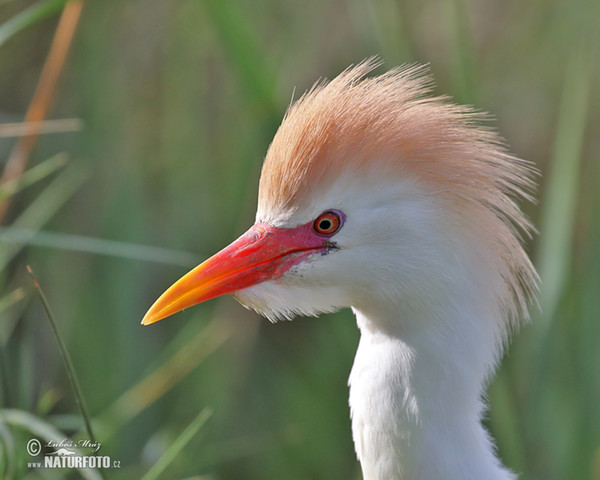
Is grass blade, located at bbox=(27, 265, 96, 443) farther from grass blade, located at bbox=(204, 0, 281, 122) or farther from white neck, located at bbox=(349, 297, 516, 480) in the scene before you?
grass blade, located at bbox=(204, 0, 281, 122)

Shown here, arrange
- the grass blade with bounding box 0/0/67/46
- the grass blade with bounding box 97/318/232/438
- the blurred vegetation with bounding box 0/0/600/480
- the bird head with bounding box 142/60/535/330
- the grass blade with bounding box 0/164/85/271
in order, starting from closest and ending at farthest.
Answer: the bird head with bounding box 142/60/535/330, the grass blade with bounding box 0/0/67/46, the grass blade with bounding box 0/164/85/271, the grass blade with bounding box 97/318/232/438, the blurred vegetation with bounding box 0/0/600/480

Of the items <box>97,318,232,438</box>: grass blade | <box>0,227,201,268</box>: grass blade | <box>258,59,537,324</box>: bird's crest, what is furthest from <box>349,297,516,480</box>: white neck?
<box>97,318,232,438</box>: grass blade

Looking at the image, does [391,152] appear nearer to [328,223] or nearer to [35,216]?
[328,223]

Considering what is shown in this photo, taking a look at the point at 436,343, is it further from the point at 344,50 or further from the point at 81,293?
the point at 344,50

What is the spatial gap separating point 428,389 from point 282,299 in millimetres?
362

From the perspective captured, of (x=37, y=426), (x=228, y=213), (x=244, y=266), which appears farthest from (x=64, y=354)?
(x=228, y=213)

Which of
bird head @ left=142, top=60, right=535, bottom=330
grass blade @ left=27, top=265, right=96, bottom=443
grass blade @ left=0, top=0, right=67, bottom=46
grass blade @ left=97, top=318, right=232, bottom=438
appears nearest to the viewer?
A: grass blade @ left=27, top=265, right=96, bottom=443

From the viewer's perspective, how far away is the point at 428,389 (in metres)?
1.59

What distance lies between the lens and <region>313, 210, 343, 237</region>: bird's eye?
1.57 m

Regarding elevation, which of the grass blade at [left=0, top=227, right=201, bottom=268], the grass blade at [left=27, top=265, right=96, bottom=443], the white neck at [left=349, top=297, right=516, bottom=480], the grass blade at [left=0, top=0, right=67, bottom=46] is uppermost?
the grass blade at [left=0, top=0, right=67, bottom=46]

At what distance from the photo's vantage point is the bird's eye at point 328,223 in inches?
61.9

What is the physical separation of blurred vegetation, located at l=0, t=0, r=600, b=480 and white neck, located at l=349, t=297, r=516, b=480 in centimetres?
79

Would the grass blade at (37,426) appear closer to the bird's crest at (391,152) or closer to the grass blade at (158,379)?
the grass blade at (158,379)

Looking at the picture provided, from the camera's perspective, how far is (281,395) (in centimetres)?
353
